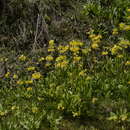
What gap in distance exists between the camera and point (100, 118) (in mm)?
5105

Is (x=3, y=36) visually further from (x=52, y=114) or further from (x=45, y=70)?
(x=52, y=114)

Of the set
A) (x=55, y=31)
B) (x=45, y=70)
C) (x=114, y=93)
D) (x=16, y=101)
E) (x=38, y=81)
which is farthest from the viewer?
(x=55, y=31)

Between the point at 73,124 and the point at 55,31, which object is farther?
the point at 55,31

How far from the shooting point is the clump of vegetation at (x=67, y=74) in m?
5.18

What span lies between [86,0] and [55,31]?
3.98ft

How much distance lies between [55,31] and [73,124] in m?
3.34

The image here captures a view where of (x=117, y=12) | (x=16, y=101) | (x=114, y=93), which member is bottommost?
(x=16, y=101)

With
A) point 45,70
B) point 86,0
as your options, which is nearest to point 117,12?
point 86,0

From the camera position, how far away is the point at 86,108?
5.21 metres

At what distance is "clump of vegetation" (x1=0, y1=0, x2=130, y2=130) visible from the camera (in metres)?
5.18

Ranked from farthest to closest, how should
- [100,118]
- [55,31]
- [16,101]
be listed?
1. [55,31]
2. [16,101]
3. [100,118]

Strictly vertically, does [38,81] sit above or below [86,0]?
below

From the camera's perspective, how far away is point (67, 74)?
255 inches

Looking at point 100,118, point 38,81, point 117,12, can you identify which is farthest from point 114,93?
point 117,12
